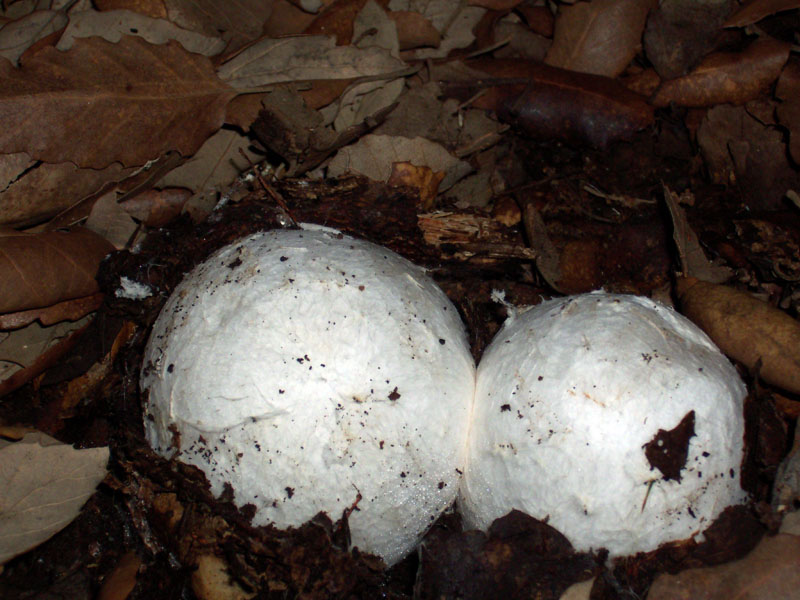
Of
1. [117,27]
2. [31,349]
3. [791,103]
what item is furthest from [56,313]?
[791,103]

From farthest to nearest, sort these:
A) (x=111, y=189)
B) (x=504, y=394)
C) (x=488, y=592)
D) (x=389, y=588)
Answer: (x=111, y=189)
(x=389, y=588)
(x=504, y=394)
(x=488, y=592)

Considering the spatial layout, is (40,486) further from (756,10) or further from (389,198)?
(756,10)

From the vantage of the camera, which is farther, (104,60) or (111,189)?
(111,189)

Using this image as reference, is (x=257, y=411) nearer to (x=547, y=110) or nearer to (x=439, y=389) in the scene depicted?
(x=439, y=389)

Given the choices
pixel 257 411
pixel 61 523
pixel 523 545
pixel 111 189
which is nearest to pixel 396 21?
pixel 111 189

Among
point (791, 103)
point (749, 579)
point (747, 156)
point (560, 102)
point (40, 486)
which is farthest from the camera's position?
point (560, 102)

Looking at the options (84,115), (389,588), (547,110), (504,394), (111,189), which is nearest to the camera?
(504,394)

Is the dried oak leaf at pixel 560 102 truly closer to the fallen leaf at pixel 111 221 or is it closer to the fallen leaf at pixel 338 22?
the fallen leaf at pixel 338 22

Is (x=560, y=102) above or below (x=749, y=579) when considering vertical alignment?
above
